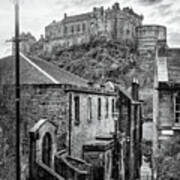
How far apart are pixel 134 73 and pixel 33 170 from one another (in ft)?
217

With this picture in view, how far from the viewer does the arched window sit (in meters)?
17.3

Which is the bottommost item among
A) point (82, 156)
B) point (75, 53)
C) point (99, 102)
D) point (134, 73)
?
point (82, 156)

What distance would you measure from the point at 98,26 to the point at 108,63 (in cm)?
1564

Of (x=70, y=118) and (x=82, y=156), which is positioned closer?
(x=70, y=118)

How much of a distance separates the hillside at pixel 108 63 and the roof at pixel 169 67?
51520mm

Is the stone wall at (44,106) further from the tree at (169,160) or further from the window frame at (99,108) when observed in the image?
the window frame at (99,108)

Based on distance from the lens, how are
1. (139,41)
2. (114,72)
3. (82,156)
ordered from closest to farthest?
(82,156), (114,72), (139,41)

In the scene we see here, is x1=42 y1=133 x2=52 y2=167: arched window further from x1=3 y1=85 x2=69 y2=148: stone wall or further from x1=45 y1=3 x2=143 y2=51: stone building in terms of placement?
x1=45 y1=3 x2=143 y2=51: stone building

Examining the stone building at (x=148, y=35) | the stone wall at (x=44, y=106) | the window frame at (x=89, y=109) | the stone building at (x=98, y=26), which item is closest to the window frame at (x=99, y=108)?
the window frame at (x=89, y=109)

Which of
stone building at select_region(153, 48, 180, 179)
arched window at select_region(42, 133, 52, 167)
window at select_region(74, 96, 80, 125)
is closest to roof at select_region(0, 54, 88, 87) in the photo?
window at select_region(74, 96, 80, 125)

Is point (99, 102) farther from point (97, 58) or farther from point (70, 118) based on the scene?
point (97, 58)

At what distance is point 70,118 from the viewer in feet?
59.5

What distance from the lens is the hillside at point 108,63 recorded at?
76000 millimetres

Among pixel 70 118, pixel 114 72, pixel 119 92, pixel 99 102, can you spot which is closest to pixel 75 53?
pixel 114 72
